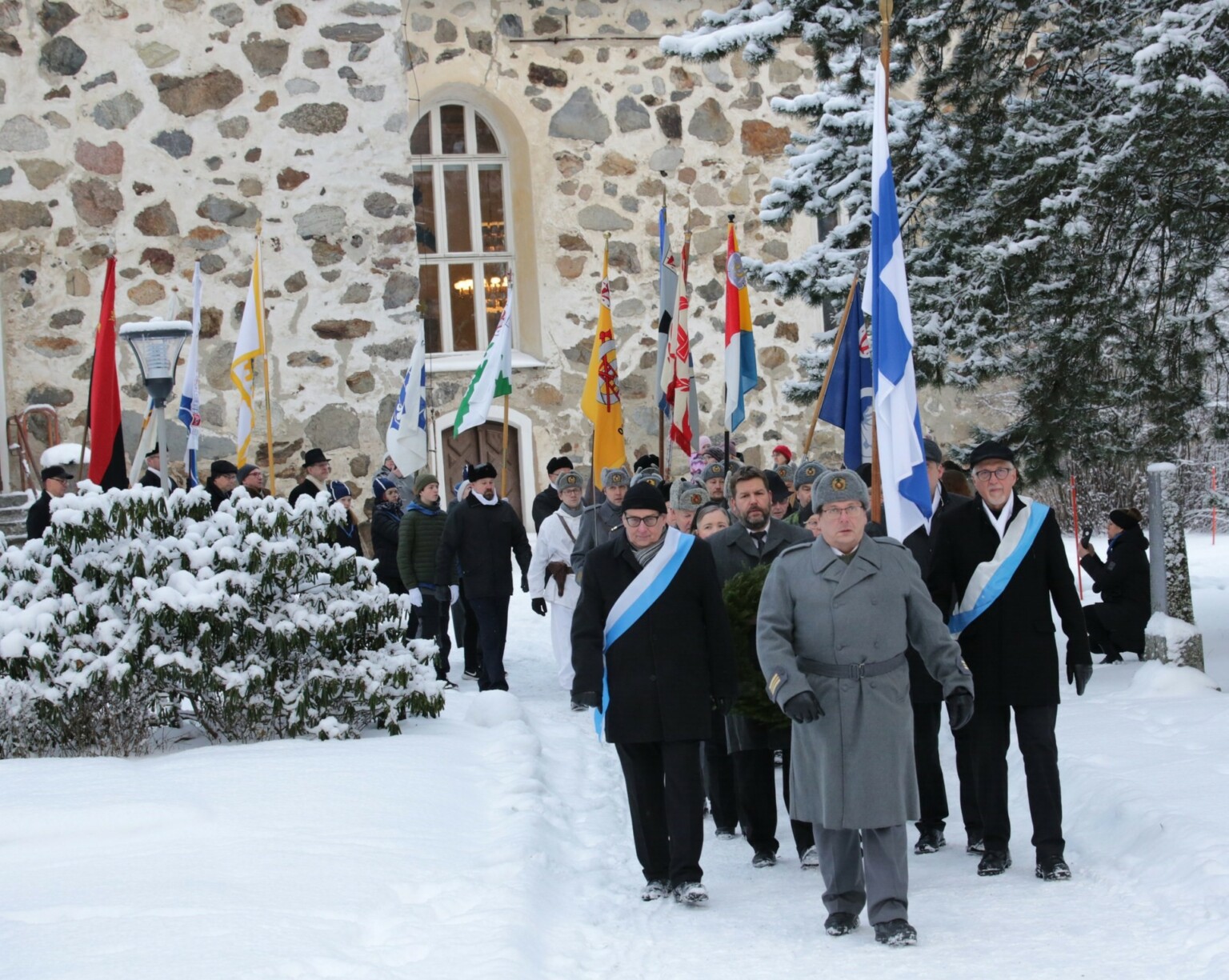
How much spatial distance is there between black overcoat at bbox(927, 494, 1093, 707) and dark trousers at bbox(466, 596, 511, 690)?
564 centimetres

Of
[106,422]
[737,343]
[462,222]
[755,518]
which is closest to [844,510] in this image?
[755,518]

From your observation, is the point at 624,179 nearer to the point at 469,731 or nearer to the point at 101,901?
the point at 469,731

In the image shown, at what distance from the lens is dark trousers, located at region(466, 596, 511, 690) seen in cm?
1186

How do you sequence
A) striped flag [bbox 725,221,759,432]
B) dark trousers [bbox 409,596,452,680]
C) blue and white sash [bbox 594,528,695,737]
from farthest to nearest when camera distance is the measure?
dark trousers [bbox 409,596,452,680], striped flag [bbox 725,221,759,432], blue and white sash [bbox 594,528,695,737]

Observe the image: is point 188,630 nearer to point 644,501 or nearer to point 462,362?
point 644,501

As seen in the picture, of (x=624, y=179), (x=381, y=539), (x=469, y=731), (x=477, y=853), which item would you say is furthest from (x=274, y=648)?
(x=624, y=179)

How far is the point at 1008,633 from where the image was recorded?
657 centimetres

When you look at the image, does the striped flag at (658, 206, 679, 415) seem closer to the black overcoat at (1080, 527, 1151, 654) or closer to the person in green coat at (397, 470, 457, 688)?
the person in green coat at (397, 470, 457, 688)

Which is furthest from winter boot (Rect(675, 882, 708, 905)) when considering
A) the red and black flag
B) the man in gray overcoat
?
the red and black flag

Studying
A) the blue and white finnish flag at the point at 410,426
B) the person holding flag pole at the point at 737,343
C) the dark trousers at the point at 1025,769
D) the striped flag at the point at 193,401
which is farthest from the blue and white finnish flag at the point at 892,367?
the blue and white finnish flag at the point at 410,426

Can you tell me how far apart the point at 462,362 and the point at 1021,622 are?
13.2 m

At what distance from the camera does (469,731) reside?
953cm

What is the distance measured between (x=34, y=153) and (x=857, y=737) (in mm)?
10910

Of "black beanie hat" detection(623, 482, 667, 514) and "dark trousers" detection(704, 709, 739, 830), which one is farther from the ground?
"black beanie hat" detection(623, 482, 667, 514)
